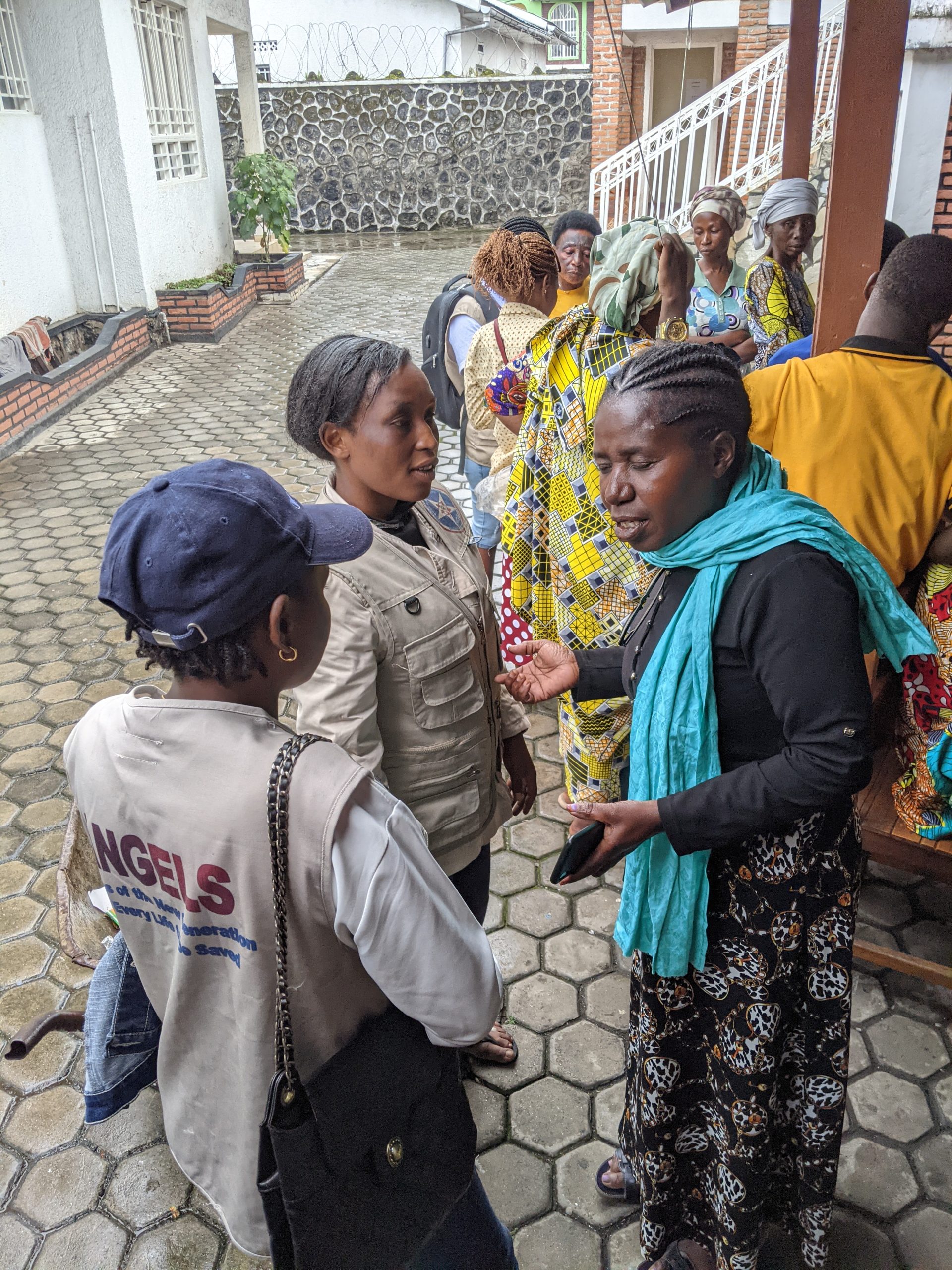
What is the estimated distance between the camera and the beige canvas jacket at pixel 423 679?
176 centimetres

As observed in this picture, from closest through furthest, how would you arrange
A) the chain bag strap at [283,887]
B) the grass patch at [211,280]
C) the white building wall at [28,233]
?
the chain bag strap at [283,887]
the white building wall at [28,233]
the grass patch at [211,280]

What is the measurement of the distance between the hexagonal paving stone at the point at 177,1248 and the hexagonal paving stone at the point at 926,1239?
1550mm

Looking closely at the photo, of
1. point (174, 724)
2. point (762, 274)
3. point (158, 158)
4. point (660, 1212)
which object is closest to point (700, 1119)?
point (660, 1212)

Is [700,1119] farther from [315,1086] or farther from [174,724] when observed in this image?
[174,724]

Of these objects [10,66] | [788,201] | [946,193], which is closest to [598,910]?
[788,201]

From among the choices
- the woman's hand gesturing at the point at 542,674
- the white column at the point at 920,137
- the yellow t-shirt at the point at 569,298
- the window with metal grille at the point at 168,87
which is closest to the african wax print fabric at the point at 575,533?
the woman's hand gesturing at the point at 542,674

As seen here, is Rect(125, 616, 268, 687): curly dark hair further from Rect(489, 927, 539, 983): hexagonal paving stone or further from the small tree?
the small tree

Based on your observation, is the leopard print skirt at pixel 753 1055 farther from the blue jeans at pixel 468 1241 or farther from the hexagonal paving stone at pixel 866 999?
the hexagonal paving stone at pixel 866 999

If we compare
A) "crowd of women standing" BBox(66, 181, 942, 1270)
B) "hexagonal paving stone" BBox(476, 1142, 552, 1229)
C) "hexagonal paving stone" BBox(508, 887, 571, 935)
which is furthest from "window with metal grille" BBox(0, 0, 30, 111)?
"hexagonal paving stone" BBox(476, 1142, 552, 1229)

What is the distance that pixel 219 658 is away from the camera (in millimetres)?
1187

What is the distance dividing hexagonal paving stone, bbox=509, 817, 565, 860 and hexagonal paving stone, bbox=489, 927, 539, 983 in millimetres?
416

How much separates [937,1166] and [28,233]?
10.4m

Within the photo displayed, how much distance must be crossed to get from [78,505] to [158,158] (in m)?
6.92

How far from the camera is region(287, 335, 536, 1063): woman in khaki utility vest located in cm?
177
